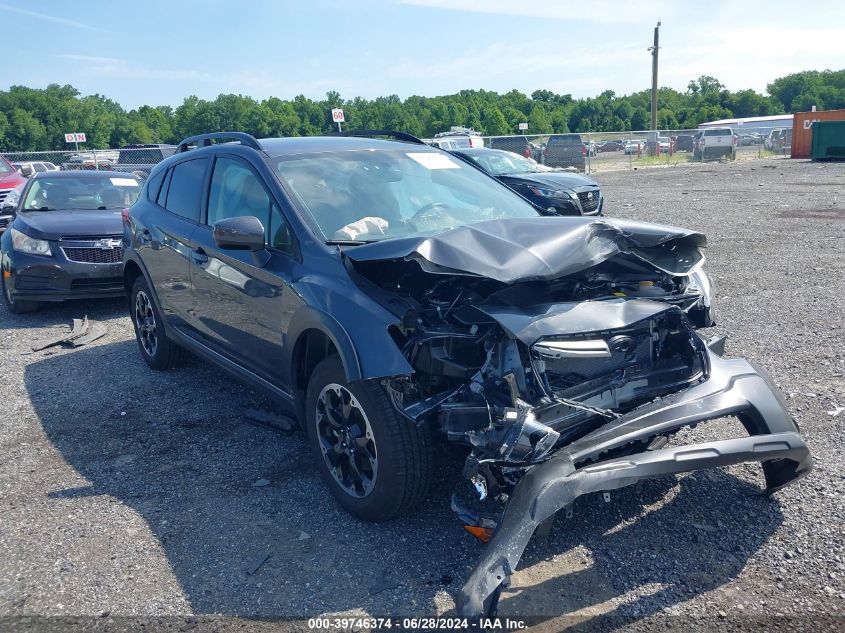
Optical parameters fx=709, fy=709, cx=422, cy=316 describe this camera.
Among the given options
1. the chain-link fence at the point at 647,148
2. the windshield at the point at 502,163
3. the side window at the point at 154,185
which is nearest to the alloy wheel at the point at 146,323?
the side window at the point at 154,185

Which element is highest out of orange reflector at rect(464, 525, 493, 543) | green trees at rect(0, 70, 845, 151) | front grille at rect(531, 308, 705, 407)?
green trees at rect(0, 70, 845, 151)

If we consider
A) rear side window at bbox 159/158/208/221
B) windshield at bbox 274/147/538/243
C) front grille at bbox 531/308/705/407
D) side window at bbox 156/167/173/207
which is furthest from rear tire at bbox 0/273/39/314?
front grille at bbox 531/308/705/407

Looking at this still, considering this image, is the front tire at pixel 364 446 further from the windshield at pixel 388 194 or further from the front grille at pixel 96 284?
the front grille at pixel 96 284

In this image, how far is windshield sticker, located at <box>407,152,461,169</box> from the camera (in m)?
4.92

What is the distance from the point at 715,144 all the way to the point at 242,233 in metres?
41.0

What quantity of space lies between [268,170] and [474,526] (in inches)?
101

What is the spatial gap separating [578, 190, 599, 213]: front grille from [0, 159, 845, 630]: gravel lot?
334 inches

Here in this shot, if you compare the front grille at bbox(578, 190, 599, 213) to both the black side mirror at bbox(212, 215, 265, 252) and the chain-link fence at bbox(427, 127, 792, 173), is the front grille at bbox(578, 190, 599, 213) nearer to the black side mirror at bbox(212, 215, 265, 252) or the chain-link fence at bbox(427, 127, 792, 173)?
the black side mirror at bbox(212, 215, 265, 252)

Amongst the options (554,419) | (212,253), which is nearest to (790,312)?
(554,419)

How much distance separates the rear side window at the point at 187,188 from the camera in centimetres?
527

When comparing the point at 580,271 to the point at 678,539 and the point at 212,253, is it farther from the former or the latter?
the point at 212,253

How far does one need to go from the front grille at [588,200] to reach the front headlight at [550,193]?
357 mm

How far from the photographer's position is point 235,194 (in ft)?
15.6

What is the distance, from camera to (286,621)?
9.66 feet
